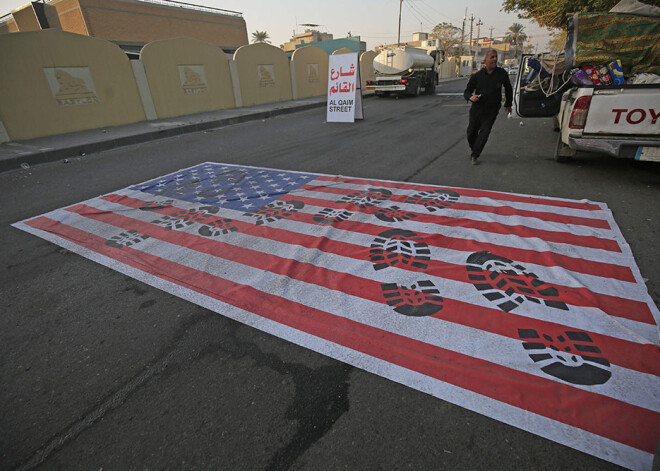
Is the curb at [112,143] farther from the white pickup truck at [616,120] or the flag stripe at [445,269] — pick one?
→ the white pickup truck at [616,120]

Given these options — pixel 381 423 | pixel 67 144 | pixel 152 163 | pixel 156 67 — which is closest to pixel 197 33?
pixel 156 67

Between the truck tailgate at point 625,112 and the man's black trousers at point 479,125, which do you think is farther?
the man's black trousers at point 479,125

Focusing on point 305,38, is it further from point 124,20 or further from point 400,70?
point 400,70

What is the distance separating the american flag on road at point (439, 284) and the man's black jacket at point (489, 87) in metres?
1.95

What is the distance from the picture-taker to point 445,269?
2.84m

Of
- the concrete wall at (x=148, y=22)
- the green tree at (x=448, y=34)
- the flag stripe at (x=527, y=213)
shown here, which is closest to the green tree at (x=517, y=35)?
the green tree at (x=448, y=34)

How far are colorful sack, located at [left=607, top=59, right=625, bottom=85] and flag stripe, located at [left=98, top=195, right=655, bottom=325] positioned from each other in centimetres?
380

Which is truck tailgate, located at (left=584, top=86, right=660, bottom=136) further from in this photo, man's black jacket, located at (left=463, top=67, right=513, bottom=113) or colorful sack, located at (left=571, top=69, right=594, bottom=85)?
man's black jacket, located at (left=463, top=67, right=513, bottom=113)

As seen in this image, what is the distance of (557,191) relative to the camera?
4.51 m

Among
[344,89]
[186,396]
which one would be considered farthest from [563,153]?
[344,89]

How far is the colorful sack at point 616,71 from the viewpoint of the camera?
472cm

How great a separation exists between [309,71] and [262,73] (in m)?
4.26

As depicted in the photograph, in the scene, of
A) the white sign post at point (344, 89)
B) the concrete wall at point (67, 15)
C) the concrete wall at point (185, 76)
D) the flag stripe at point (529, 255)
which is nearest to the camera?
the flag stripe at point (529, 255)

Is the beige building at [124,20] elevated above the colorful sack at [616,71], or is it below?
above
